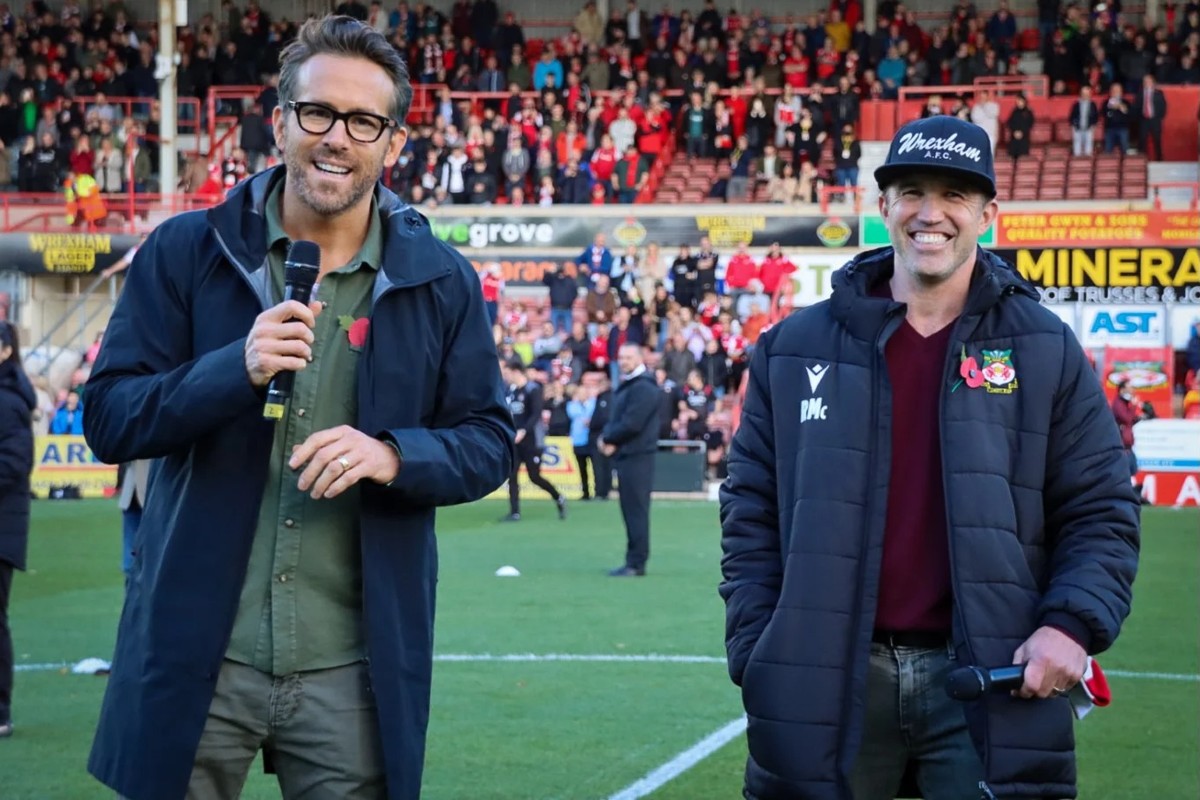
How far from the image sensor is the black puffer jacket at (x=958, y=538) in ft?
12.2

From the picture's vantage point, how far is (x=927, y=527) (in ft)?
12.7

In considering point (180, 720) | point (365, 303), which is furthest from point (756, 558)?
point (180, 720)

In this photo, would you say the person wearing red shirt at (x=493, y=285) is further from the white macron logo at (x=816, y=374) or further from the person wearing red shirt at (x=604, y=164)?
the white macron logo at (x=816, y=374)

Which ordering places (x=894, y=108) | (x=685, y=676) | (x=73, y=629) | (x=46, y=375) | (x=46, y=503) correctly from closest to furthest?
(x=685, y=676)
(x=73, y=629)
(x=46, y=503)
(x=46, y=375)
(x=894, y=108)

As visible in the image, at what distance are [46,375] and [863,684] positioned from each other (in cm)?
2972

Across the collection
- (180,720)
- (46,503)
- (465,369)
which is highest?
(465,369)

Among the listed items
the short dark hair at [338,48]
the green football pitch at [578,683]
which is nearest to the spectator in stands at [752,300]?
the green football pitch at [578,683]

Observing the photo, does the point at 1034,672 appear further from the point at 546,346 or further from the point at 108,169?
the point at 108,169

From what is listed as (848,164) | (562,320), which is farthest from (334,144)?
(848,164)

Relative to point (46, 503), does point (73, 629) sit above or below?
above

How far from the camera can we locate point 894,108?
36594mm

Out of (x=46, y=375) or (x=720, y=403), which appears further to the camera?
(x=46, y=375)

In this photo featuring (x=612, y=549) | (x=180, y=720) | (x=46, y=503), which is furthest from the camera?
(x=46, y=503)

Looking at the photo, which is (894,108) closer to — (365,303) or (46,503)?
(46,503)
